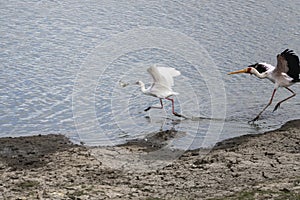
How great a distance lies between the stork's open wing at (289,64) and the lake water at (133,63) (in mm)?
1109

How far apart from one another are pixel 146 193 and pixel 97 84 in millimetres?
7315

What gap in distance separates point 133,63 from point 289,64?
17.4 feet

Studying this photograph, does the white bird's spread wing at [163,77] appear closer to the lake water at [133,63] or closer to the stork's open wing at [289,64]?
the lake water at [133,63]

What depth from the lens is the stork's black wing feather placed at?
42.5 feet

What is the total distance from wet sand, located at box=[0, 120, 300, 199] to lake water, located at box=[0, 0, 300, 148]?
87 centimetres

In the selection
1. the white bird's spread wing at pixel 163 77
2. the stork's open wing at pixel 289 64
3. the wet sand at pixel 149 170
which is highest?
the stork's open wing at pixel 289 64

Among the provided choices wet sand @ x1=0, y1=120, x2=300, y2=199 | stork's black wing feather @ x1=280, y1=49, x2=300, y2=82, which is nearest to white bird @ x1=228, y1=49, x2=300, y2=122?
stork's black wing feather @ x1=280, y1=49, x2=300, y2=82

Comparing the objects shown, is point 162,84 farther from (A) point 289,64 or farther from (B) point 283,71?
(A) point 289,64

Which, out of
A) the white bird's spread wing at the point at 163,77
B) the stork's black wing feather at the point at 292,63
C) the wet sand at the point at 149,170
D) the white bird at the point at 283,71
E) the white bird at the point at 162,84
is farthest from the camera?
the white bird at the point at 162,84

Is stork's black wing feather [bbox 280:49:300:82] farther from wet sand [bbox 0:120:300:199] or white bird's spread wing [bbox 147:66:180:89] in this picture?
white bird's spread wing [bbox 147:66:180:89]

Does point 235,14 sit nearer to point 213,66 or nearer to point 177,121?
point 213,66

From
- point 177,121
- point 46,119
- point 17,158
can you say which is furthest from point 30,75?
point 17,158

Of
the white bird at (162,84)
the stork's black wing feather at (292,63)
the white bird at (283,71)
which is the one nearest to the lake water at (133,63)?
the white bird at (162,84)

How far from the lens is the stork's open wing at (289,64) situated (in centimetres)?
1299
